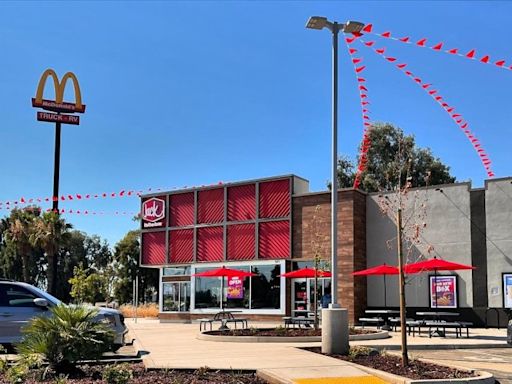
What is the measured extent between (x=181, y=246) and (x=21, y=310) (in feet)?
71.4

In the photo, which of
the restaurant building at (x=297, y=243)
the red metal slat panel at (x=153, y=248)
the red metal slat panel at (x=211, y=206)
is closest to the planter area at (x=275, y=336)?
the restaurant building at (x=297, y=243)

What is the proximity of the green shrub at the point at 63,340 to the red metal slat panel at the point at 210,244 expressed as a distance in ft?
76.9

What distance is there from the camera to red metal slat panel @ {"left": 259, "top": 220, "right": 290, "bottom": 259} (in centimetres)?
2984

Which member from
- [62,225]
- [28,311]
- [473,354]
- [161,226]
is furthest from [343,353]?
[62,225]

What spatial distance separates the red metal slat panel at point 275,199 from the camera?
3006 centimetres

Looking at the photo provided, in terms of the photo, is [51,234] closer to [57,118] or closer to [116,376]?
[57,118]

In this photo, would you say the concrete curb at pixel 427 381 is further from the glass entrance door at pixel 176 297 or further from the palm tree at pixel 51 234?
the palm tree at pixel 51 234

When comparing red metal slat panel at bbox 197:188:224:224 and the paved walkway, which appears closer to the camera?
the paved walkway

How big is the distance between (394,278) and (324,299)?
343 centimetres

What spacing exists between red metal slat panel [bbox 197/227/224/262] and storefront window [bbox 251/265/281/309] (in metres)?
2.51

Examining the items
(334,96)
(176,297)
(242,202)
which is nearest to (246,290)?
(242,202)

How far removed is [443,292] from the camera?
25.7 metres

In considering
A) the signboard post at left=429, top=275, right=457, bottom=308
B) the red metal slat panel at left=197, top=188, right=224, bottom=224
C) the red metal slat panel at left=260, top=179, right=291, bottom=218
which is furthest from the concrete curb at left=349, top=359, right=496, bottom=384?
the red metal slat panel at left=197, top=188, right=224, bottom=224

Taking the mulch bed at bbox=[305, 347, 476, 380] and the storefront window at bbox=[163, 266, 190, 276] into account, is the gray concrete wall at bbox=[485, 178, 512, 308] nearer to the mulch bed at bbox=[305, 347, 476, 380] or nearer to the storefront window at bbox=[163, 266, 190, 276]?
the mulch bed at bbox=[305, 347, 476, 380]
